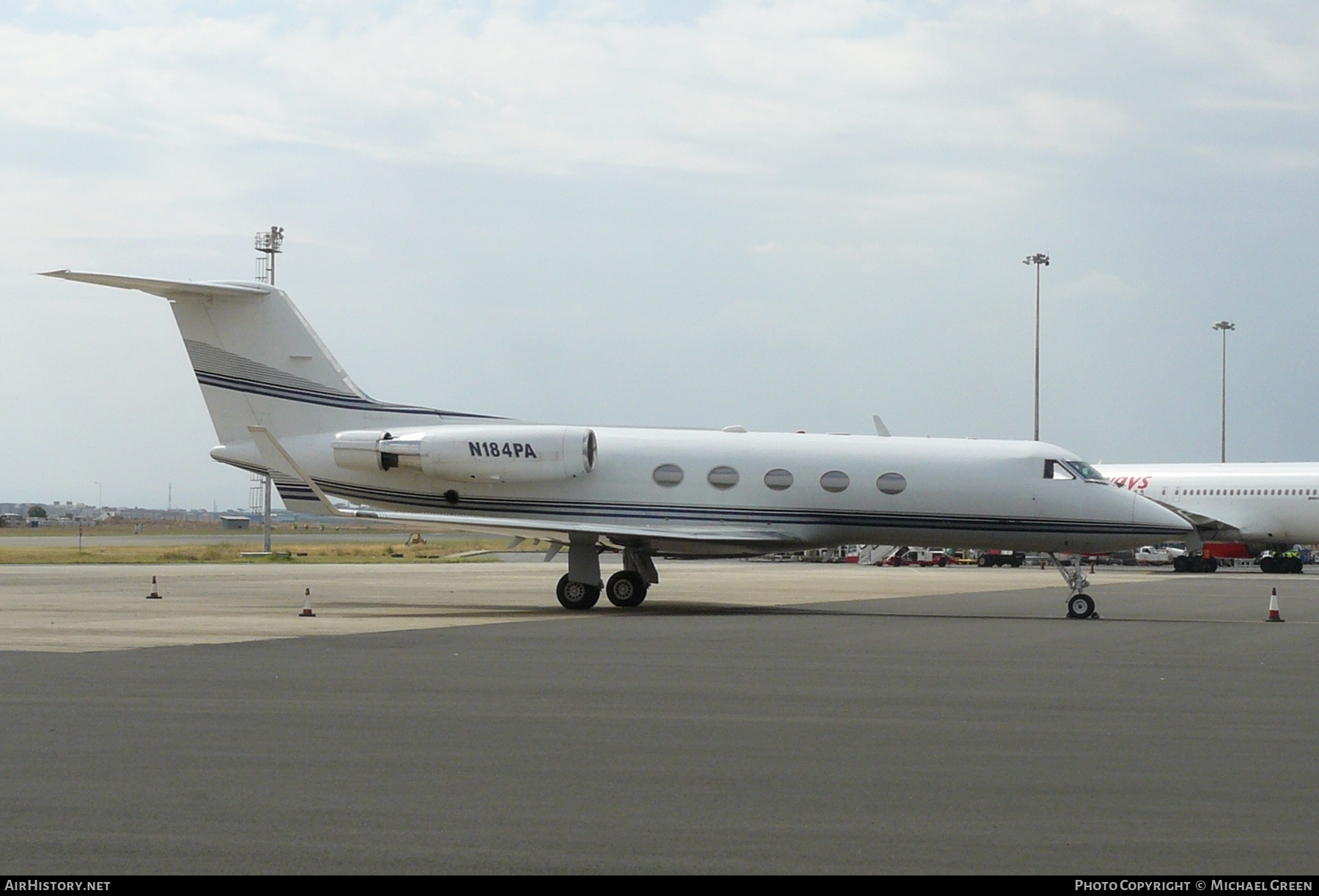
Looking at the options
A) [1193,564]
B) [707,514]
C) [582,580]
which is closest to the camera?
[582,580]

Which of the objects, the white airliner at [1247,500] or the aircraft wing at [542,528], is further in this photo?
the white airliner at [1247,500]

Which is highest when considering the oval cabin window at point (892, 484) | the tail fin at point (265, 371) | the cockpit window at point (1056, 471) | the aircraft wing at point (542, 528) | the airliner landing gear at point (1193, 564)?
the tail fin at point (265, 371)

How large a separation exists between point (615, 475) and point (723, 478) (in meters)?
1.78

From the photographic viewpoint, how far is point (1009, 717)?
10.6m

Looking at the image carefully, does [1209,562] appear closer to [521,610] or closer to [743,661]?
[521,610]

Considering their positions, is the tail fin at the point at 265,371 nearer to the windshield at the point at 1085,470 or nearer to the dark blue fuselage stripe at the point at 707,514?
the dark blue fuselage stripe at the point at 707,514

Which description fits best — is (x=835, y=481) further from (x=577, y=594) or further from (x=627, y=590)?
(x=577, y=594)

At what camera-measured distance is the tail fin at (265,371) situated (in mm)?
25234

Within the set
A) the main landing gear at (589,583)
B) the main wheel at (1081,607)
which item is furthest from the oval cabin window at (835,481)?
the main wheel at (1081,607)

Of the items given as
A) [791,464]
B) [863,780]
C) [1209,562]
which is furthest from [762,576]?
[863,780]

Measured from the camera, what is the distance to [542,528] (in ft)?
75.8

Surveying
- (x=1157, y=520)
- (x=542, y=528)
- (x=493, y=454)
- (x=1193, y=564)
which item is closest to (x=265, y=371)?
(x=493, y=454)

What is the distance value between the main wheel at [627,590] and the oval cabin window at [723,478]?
6.56 ft

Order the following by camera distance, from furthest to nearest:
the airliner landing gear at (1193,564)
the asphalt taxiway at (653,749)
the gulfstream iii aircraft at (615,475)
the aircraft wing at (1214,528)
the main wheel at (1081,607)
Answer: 1. the airliner landing gear at (1193,564)
2. the aircraft wing at (1214,528)
3. the gulfstream iii aircraft at (615,475)
4. the main wheel at (1081,607)
5. the asphalt taxiway at (653,749)
